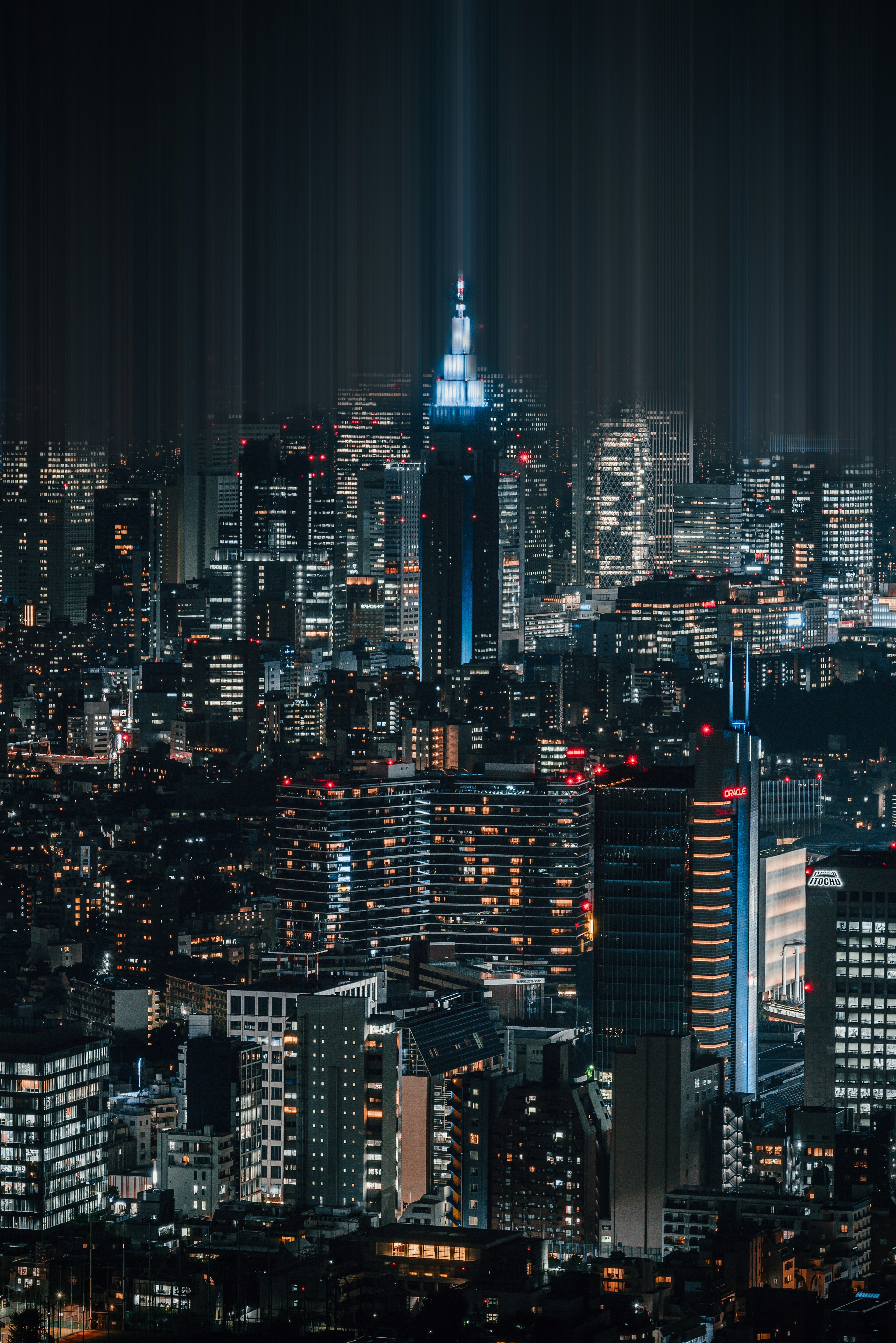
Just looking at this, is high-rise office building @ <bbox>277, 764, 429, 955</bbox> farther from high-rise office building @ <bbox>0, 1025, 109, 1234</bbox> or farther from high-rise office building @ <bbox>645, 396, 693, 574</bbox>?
high-rise office building @ <bbox>645, 396, 693, 574</bbox>

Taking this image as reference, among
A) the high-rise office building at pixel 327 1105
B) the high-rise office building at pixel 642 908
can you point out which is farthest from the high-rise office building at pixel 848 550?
the high-rise office building at pixel 327 1105

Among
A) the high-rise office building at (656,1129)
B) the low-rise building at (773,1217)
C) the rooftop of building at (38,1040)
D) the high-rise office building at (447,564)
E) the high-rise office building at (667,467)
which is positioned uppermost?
the high-rise office building at (667,467)

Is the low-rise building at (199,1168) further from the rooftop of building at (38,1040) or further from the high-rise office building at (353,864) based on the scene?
the high-rise office building at (353,864)

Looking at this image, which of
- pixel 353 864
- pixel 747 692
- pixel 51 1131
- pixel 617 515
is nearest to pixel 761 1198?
pixel 51 1131

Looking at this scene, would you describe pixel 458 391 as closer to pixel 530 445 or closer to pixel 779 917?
pixel 530 445

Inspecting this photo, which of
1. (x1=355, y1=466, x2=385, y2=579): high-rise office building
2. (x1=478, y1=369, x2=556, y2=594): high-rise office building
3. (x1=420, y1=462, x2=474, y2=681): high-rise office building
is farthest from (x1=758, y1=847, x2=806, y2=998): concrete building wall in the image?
(x1=355, y1=466, x2=385, y2=579): high-rise office building
